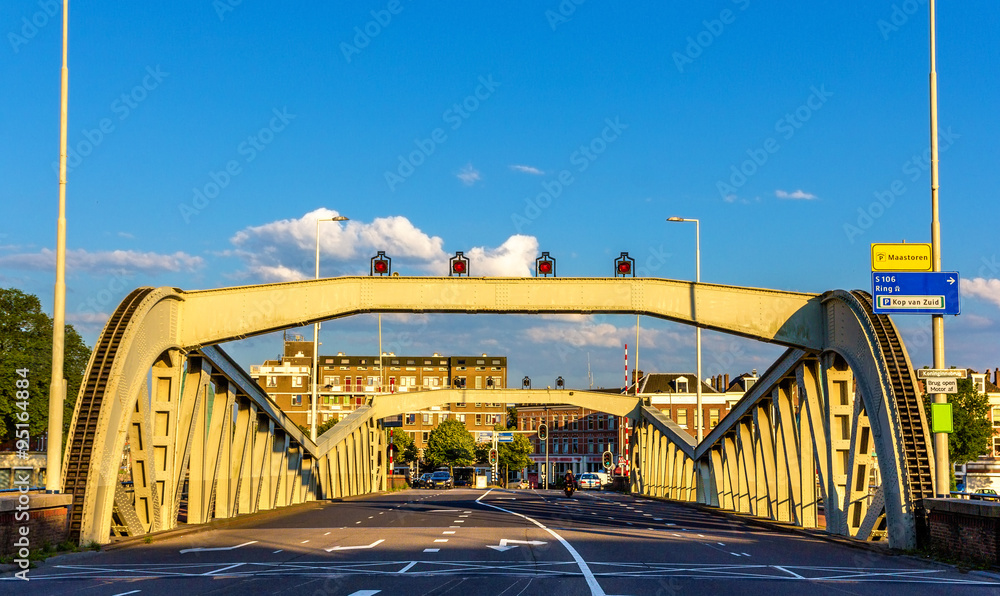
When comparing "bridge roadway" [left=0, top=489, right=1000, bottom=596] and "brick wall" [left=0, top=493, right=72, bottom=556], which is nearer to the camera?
"bridge roadway" [left=0, top=489, right=1000, bottom=596]

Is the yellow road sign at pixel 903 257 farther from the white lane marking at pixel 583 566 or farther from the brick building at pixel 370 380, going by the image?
the brick building at pixel 370 380

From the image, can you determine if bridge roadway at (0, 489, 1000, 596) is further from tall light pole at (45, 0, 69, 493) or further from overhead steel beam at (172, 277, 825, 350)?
overhead steel beam at (172, 277, 825, 350)

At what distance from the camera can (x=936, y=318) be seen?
2267 cm

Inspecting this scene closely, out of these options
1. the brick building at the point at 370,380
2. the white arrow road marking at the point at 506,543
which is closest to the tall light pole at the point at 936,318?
the white arrow road marking at the point at 506,543

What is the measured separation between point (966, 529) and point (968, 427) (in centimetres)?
6222

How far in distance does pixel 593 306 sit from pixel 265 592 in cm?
1632

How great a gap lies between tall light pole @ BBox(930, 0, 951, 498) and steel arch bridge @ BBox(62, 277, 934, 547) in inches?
11.5

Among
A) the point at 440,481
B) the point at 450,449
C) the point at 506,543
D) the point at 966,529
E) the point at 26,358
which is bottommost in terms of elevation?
the point at 440,481

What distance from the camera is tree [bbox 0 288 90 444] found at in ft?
214

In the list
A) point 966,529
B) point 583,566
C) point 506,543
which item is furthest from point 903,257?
point 506,543

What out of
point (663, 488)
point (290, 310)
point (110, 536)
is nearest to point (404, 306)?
point (290, 310)

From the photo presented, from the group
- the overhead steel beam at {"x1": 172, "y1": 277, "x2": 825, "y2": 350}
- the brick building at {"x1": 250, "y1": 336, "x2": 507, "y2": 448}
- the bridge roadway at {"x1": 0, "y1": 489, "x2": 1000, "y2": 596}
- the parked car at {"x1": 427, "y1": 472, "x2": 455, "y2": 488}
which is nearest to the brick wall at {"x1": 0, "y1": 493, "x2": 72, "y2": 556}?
the bridge roadway at {"x1": 0, "y1": 489, "x2": 1000, "y2": 596}

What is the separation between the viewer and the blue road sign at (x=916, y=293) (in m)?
22.5

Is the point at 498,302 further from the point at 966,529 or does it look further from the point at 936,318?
the point at 966,529
